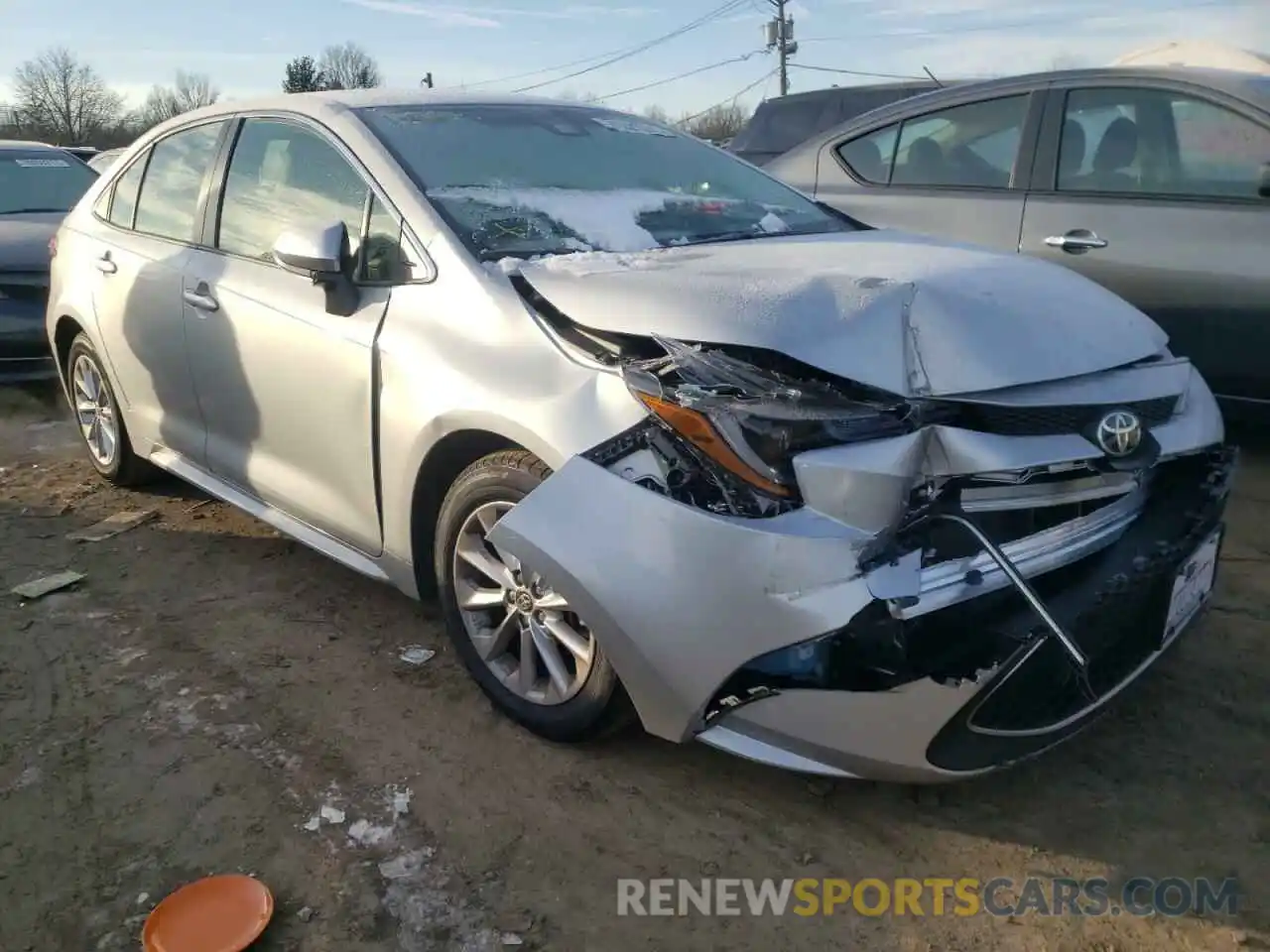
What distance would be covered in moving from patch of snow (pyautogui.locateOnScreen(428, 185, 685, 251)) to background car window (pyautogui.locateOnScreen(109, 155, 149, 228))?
2084 mm

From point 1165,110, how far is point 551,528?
3595 millimetres

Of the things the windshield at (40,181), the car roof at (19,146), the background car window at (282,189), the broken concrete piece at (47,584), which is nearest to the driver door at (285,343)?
the background car window at (282,189)

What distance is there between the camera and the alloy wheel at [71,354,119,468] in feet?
15.6

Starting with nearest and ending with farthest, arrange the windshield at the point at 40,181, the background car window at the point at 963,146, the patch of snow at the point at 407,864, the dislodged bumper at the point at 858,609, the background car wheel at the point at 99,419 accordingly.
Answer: the dislodged bumper at the point at 858,609
the patch of snow at the point at 407,864
the background car wheel at the point at 99,419
the background car window at the point at 963,146
the windshield at the point at 40,181

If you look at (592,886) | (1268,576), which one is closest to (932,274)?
(592,886)

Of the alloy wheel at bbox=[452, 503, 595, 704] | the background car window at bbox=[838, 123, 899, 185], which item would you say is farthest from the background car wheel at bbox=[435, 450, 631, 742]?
the background car window at bbox=[838, 123, 899, 185]

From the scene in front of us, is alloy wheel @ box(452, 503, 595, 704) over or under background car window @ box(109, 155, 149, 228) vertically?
under

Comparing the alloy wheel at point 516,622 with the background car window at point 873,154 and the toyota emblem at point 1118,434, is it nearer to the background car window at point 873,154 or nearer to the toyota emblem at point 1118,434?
the toyota emblem at point 1118,434

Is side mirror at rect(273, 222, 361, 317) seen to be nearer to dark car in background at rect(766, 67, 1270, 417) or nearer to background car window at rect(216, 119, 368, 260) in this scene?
background car window at rect(216, 119, 368, 260)

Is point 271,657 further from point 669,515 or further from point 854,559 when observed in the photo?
point 854,559

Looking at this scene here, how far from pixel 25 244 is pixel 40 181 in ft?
4.79

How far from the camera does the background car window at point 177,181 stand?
3961 mm

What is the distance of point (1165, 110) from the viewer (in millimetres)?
4469

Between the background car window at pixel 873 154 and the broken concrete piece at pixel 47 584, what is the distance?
13.0ft
